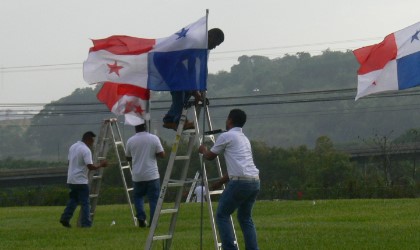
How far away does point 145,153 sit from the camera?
63.1 feet

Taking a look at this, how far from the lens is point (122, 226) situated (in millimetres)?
20562

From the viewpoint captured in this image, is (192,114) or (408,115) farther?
(408,115)

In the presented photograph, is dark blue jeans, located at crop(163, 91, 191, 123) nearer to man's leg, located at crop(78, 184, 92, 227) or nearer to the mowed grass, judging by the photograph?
the mowed grass

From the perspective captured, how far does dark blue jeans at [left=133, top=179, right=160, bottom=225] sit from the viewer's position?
19188mm

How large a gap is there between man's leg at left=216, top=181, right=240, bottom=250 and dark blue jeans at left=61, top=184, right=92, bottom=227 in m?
7.99

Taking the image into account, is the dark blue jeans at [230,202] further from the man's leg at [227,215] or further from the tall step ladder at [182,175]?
the tall step ladder at [182,175]

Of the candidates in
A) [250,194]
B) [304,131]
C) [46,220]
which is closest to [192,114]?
[250,194]

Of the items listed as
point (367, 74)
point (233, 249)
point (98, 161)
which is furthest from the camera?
point (98, 161)

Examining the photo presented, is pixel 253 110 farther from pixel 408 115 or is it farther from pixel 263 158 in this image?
pixel 263 158

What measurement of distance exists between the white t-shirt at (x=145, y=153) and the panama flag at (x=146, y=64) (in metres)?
4.20

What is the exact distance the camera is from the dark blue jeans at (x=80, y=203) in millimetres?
20816

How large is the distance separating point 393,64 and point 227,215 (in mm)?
5431

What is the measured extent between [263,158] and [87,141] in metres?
54.2

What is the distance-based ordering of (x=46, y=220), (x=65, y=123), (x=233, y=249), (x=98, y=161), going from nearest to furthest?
(x=233, y=249), (x=98, y=161), (x=46, y=220), (x=65, y=123)
